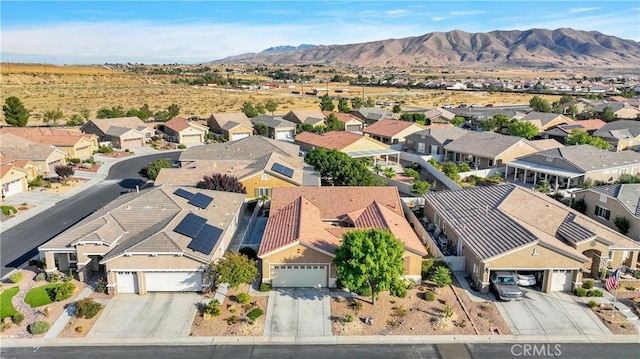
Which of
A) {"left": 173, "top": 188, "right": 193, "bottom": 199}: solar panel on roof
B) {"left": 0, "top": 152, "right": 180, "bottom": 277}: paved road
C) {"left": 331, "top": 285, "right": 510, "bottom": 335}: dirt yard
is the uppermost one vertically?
{"left": 173, "top": 188, "right": 193, "bottom": 199}: solar panel on roof

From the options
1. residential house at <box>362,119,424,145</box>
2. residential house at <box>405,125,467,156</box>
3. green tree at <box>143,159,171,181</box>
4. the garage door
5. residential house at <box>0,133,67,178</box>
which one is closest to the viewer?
the garage door

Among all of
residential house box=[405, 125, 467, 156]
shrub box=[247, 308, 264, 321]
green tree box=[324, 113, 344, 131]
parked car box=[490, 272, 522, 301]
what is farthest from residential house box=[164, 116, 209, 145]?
parked car box=[490, 272, 522, 301]

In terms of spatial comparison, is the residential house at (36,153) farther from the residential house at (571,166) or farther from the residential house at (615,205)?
the residential house at (615,205)

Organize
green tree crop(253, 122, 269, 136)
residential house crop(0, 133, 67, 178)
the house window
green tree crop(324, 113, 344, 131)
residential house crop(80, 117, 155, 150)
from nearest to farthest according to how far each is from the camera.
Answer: the house window, residential house crop(0, 133, 67, 178), residential house crop(80, 117, 155, 150), green tree crop(324, 113, 344, 131), green tree crop(253, 122, 269, 136)

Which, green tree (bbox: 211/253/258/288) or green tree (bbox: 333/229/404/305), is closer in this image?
green tree (bbox: 333/229/404/305)

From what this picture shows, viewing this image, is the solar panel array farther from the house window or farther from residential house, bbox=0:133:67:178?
residential house, bbox=0:133:67:178

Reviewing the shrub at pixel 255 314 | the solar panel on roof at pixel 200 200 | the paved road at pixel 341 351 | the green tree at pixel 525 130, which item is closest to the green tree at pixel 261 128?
the green tree at pixel 525 130
